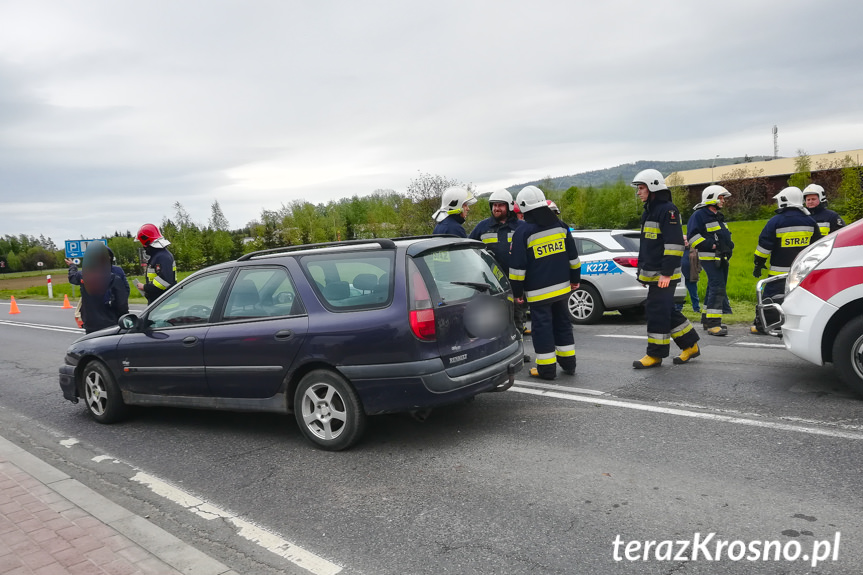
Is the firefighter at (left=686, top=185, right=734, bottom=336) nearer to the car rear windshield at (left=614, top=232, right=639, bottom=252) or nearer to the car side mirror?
the car rear windshield at (left=614, top=232, right=639, bottom=252)

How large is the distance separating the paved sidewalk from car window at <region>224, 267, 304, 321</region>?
1755 mm

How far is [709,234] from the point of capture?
9.80 metres

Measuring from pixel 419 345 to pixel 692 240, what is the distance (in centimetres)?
685

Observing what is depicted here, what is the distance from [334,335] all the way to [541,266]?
2.64 meters

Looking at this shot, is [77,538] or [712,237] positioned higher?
[712,237]

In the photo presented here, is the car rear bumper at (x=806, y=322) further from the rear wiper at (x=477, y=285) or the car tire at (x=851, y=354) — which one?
the rear wiper at (x=477, y=285)

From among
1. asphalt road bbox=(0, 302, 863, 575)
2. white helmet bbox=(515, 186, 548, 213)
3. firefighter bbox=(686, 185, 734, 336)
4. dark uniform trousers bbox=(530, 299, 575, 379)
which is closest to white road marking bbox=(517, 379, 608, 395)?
asphalt road bbox=(0, 302, 863, 575)

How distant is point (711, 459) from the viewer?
431cm

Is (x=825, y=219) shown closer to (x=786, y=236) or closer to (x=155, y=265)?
(x=786, y=236)

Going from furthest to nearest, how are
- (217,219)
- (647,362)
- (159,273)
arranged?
1. (217,219)
2. (159,273)
3. (647,362)

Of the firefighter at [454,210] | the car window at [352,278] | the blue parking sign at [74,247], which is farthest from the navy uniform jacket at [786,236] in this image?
the blue parking sign at [74,247]

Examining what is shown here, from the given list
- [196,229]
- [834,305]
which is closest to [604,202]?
[196,229]

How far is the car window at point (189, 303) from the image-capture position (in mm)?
5691

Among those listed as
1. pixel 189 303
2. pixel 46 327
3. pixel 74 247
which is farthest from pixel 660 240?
pixel 74 247
